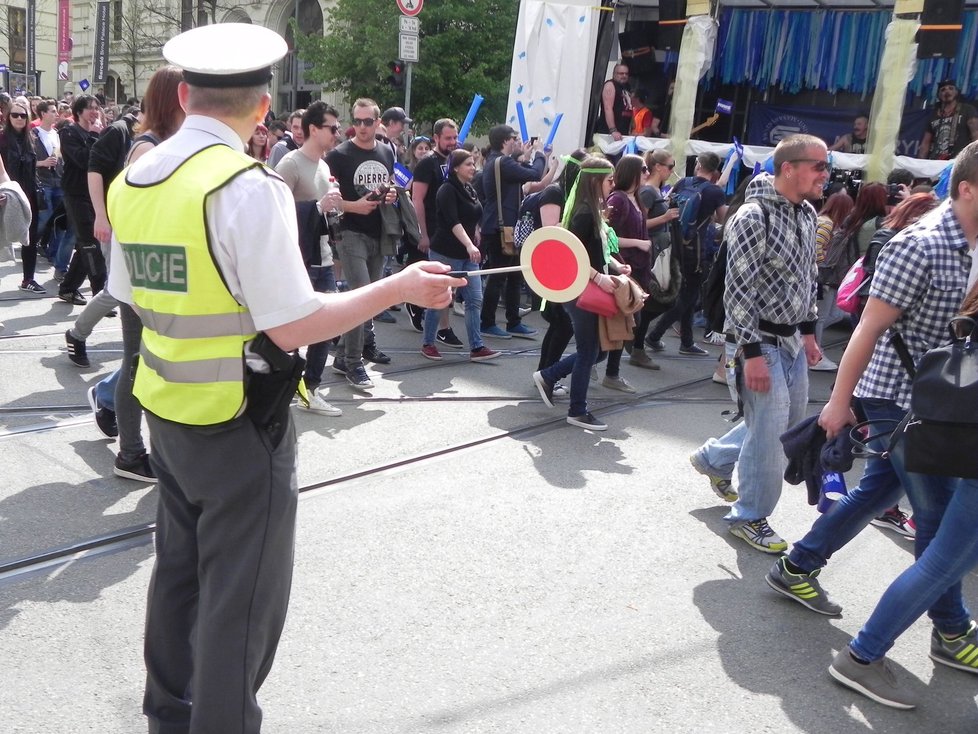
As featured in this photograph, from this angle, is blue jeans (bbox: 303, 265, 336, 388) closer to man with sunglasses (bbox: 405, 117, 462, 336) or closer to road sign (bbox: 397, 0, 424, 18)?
man with sunglasses (bbox: 405, 117, 462, 336)

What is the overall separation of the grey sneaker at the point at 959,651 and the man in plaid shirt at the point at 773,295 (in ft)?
3.27

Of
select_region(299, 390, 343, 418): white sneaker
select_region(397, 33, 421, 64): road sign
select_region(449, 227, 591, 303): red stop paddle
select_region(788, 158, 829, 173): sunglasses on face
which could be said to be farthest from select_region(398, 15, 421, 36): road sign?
select_region(449, 227, 591, 303): red stop paddle

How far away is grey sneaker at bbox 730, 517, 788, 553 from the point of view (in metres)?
4.64

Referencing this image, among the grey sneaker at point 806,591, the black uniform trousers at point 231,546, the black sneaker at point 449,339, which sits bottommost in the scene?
the black sneaker at point 449,339

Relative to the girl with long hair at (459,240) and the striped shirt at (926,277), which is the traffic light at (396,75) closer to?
the girl with long hair at (459,240)

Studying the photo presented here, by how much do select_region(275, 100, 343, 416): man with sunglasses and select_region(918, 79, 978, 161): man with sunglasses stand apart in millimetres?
10740

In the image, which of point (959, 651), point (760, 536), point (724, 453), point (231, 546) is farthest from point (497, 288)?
point (231, 546)

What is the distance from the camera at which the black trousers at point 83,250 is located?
292 inches

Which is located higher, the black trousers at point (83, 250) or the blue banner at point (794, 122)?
the blue banner at point (794, 122)

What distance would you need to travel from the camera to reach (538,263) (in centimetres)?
362

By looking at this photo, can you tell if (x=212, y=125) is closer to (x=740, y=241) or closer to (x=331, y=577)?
(x=331, y=577)

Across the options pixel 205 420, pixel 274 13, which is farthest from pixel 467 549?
pixel 274 13

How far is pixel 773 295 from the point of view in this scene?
434cm

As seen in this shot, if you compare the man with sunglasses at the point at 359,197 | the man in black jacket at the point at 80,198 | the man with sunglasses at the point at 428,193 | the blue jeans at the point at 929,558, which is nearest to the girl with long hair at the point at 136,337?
the man with sunglasses at the point at 359,197
